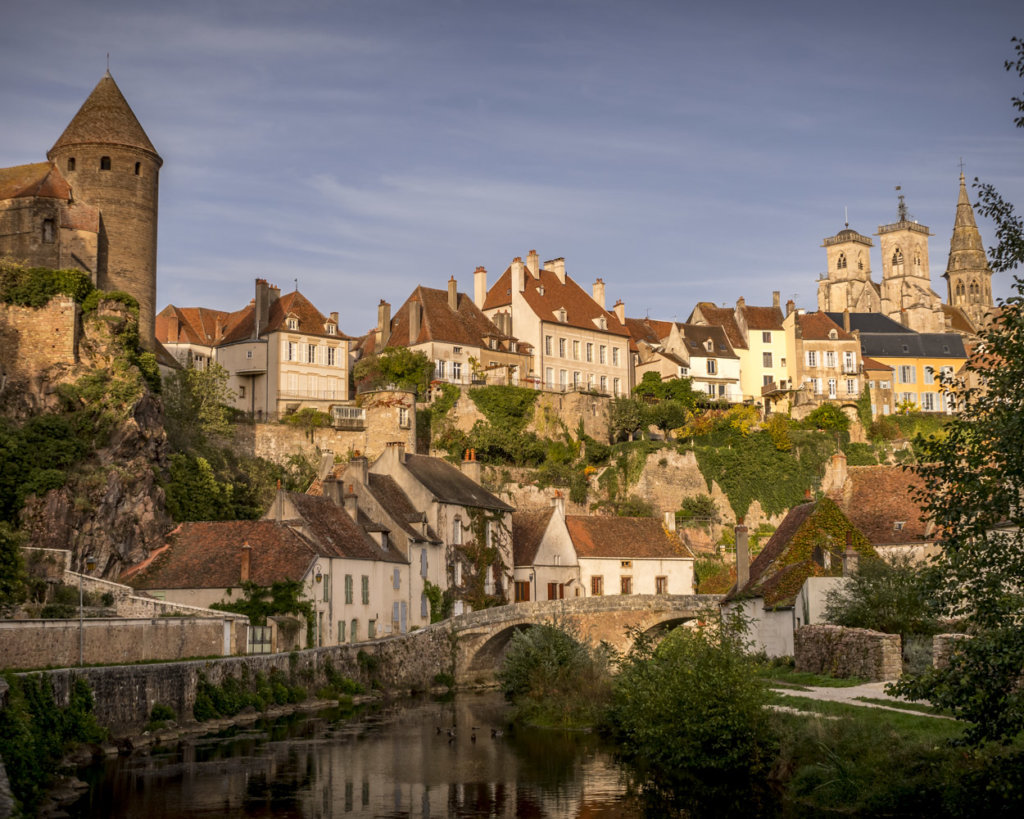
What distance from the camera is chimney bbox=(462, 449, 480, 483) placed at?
56406 mm

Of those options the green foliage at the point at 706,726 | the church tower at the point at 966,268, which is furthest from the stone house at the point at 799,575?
the church tower at the point at 966,268

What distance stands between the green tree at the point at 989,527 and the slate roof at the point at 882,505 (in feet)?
83.6

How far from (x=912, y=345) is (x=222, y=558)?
196 feet

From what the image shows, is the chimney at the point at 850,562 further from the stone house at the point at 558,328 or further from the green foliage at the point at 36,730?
the stone house at the point at 558,328

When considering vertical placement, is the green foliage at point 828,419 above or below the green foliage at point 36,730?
above

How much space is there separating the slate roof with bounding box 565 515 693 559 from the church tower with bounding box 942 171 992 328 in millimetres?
70579

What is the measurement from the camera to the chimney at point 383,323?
68.6 m

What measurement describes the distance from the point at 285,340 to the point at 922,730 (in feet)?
157

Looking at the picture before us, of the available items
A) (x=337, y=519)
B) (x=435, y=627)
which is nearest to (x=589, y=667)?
(x=435, y=627)

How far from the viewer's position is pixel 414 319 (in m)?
66.8

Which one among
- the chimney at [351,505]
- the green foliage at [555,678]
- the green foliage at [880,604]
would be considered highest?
the chimney at [351,505]

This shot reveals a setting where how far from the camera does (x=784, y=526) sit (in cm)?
4028

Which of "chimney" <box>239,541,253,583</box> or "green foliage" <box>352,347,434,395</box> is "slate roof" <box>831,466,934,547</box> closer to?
"chimney" <box>239,541,253,583</box>

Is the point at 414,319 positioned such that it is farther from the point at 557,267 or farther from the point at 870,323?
the point at 870,323
